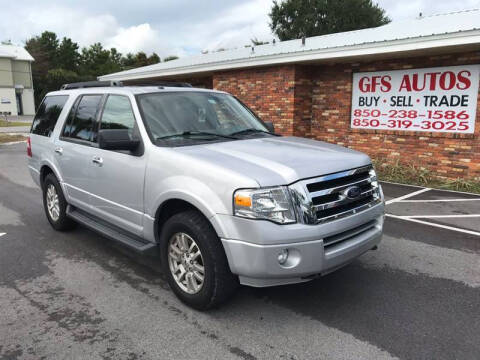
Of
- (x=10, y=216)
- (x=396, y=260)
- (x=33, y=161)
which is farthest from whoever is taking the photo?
(x=10, y=216)

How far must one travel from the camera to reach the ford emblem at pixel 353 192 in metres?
3.33

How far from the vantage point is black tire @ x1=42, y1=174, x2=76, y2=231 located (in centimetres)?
526

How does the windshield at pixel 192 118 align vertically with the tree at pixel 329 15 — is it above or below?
below

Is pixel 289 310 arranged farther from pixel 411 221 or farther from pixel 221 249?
pixel 411 221

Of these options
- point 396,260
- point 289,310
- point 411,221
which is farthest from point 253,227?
point 411,221

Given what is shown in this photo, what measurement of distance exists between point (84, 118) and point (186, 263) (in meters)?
2.43

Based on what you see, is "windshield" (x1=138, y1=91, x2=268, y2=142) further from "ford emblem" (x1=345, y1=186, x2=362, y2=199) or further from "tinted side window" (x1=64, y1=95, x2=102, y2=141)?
"ford emblem" (x1=345, y1=186, x2=362, y2=199)

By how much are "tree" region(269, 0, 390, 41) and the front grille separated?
35588mm

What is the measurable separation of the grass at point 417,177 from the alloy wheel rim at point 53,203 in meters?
7.40

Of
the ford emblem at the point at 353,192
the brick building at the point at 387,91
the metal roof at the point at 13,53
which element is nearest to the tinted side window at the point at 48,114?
the ford emblem at the point at 353,192

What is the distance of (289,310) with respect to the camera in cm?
345

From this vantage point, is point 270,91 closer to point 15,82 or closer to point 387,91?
point 387,91

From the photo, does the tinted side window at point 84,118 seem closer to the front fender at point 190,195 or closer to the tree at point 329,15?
the front fender at point 190,195

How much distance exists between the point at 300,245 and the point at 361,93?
865 centimetres
